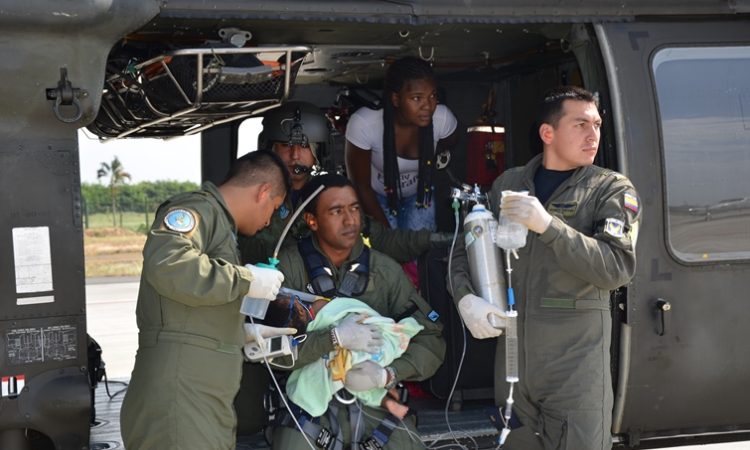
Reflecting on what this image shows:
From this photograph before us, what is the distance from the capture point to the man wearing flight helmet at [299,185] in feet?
14.5

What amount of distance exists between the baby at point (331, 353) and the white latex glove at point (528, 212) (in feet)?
2.77

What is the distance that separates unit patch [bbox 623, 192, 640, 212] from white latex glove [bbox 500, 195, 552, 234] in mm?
381

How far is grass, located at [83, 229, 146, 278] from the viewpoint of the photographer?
22172mm

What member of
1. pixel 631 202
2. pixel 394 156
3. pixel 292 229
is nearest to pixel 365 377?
pixel 292 229

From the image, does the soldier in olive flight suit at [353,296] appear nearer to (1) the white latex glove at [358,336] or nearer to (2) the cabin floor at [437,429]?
(1) the white latex glove at [358,336]

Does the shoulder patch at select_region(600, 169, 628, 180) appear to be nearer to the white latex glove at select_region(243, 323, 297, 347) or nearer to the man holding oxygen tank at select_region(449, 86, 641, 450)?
the man holding oxygen tank at select_region(449, 86, 641, 450)

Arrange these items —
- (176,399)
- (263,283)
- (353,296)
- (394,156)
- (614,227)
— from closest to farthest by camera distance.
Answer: (176,399), (263,283), (614,227), (353,296), (394,156)

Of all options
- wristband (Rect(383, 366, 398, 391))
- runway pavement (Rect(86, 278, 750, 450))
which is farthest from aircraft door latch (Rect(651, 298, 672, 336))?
runway pavement (Rect(86, 278, 750, 450))

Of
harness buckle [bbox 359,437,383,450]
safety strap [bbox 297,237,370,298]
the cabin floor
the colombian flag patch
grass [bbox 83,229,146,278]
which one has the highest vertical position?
the colombian flag patch

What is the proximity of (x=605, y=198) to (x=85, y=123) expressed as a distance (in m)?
2.14

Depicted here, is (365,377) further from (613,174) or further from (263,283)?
(613,174)

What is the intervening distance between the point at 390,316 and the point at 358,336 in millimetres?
416

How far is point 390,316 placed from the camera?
4.11 meters

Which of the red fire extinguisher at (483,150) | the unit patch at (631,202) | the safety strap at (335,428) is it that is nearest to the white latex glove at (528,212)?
the unit patch at (631,202)
